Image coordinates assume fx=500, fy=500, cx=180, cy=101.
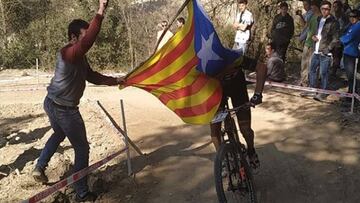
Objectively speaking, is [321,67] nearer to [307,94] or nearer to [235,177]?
[307,94]

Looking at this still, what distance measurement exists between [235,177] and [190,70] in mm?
1308

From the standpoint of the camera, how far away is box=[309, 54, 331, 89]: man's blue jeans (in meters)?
9.66

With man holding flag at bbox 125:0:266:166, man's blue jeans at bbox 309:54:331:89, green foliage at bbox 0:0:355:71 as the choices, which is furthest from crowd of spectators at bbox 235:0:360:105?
green foliage at bbox 0:0:355:71

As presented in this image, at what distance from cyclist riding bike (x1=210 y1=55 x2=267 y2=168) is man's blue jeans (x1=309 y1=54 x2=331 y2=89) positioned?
15.0 feet

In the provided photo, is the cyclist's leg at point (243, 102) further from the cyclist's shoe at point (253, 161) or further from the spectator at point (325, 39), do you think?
the spectator at point (325, 39)

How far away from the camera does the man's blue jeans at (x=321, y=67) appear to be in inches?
380

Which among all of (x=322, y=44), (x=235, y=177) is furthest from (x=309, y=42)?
(x=235, y=177)

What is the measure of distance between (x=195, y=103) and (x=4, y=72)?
1360 cm

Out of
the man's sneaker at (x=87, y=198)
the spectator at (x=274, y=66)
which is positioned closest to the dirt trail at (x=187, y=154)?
the man's sneaker at (x=87, y=198)

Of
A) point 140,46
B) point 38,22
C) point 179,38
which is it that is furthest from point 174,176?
point 38,22

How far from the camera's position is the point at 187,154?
7141 millimetres

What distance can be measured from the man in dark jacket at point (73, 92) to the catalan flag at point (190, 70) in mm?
438

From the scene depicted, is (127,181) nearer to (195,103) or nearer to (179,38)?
(195,103)

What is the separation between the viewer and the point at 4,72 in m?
17.5
